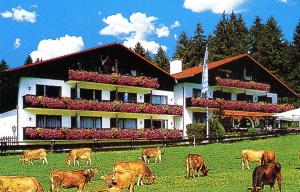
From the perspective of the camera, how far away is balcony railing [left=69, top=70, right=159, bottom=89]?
51.4 meters

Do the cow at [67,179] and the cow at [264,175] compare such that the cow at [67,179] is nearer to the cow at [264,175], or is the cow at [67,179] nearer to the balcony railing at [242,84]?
the cow at [264,175]

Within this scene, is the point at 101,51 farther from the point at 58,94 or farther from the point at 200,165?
the point at 200,165

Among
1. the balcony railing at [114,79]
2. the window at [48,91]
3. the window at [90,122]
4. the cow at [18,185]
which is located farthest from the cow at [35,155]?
the window at [90,122]

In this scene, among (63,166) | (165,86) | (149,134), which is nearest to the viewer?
(63,166)

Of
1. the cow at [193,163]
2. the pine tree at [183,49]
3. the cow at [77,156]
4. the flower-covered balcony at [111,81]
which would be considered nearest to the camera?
the cow at [193,163]

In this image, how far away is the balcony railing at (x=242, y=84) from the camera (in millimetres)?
63875

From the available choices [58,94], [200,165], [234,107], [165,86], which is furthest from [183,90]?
[200,165]

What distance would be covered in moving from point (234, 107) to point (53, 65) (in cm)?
2258

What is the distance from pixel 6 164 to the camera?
3184 centimetres

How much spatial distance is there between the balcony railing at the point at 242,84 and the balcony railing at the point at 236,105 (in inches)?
82.2

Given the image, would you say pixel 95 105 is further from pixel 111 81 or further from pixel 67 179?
pixel 67 179

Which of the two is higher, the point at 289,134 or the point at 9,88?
the point at 9,88

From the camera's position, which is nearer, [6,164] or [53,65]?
[6,164]

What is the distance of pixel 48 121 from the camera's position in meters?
50.9
